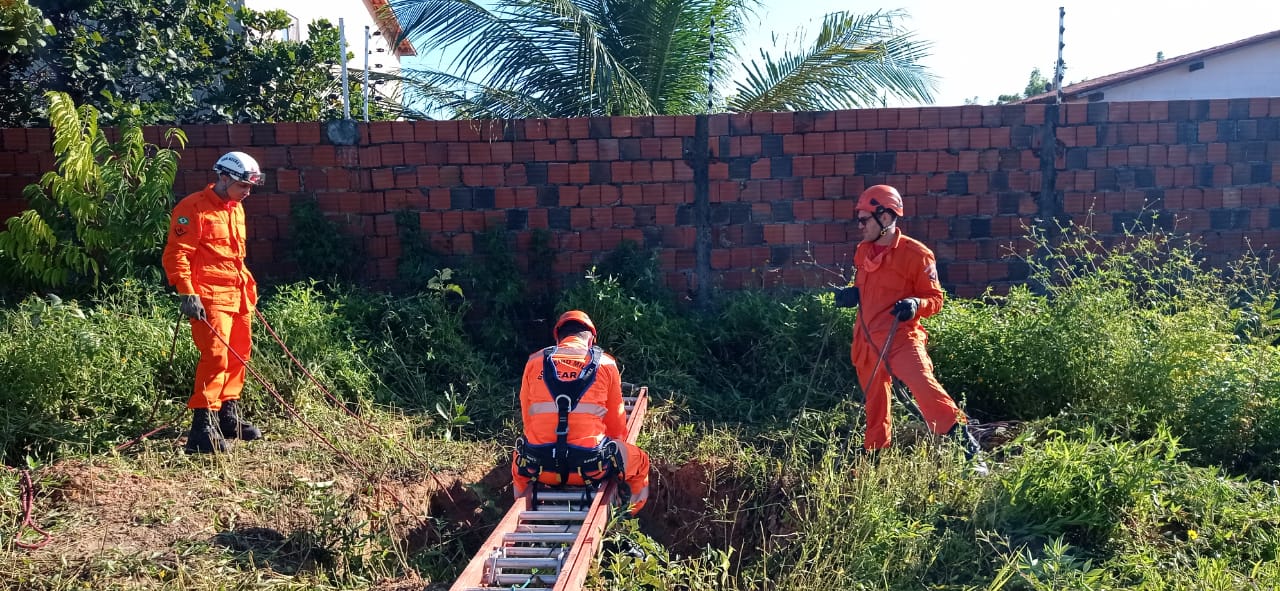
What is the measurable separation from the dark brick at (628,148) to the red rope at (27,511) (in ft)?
13.4

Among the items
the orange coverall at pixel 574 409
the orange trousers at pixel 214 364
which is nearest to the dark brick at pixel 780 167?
the orange coverall at pixel 574 409

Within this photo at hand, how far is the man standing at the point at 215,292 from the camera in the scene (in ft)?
15.4

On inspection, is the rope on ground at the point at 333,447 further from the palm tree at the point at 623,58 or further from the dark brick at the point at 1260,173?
the dark brick at the point at 1260,173

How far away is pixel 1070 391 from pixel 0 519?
5.27 metres

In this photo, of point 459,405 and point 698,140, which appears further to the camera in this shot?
point 698,140

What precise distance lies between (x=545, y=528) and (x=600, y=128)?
141 inches

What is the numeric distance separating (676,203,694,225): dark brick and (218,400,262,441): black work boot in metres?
3.22

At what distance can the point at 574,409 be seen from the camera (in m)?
3.80

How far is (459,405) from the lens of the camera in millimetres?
5367

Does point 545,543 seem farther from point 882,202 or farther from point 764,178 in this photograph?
point 764,178

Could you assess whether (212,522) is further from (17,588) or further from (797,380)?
(797,380)

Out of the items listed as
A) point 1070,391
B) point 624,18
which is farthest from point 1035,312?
point 624,18

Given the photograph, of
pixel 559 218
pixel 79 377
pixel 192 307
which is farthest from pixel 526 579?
pixel 559 218

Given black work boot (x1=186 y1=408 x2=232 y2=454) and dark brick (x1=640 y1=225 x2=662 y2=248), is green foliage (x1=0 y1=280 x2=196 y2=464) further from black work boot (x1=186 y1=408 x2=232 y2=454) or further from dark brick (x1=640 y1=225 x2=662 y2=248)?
dark brick (x1=640 y1=225 x2=662 y2=248)
